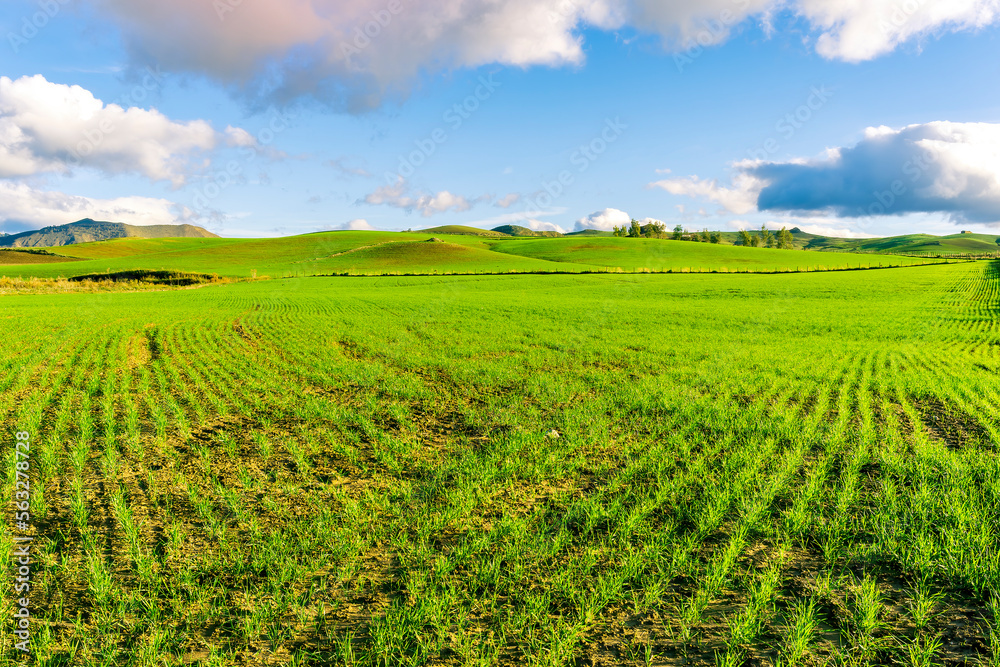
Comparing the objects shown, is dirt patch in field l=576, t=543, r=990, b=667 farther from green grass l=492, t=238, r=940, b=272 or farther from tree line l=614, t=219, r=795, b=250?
tree line l=614, t=219, r=795, b=250

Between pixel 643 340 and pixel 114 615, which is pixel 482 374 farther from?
pixel 114 615

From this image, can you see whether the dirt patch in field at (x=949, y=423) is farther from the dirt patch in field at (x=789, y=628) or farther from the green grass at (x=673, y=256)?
the green grass at (x=673, y=256)

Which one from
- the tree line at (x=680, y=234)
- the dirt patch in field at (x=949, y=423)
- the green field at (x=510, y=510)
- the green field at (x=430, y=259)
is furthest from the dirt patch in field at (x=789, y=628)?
the tree line at (x=680, y=234)

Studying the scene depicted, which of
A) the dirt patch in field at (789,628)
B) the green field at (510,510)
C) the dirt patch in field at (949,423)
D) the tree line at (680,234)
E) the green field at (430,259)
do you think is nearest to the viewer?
the dirt patch in field at (789,628)

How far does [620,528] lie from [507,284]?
2124 inches

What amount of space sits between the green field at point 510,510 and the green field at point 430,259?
66799 mm

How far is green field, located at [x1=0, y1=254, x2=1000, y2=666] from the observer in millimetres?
4566

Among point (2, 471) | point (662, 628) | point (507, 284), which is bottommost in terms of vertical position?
point (662, 628)

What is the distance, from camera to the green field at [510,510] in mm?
4566

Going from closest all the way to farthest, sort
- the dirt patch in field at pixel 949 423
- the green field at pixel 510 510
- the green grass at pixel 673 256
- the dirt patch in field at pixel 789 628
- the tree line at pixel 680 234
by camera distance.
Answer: the dirt patch in field at pixel 789 628 < the green field at pixel 510 510 < the dirt patch in field at pixel 949 423 < the green grass at pixel 673 256 < the tree line at pixel 680 234

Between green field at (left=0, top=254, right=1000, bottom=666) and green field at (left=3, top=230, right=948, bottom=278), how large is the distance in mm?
66799

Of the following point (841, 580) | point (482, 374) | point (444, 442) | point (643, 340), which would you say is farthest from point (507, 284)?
point (841, 580)

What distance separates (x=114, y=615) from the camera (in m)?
4.80

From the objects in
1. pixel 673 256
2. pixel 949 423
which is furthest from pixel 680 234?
pixel 949 423
